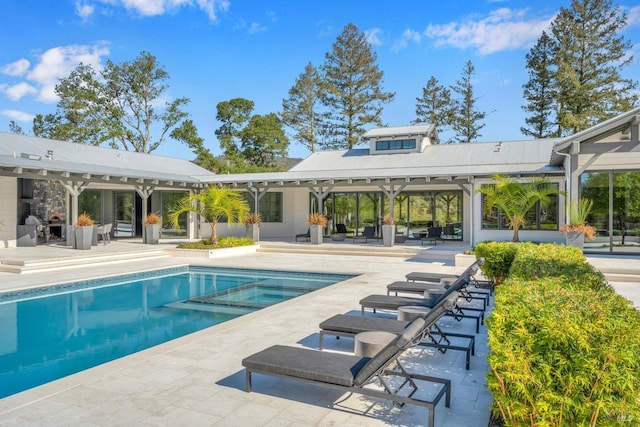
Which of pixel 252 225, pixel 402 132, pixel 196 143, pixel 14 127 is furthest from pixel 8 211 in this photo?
pixel 14 127

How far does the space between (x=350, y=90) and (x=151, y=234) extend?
23175 millimetres

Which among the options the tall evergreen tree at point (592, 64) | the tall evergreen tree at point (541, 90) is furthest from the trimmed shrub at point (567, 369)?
the tall evergreen tree at point (541, 90)

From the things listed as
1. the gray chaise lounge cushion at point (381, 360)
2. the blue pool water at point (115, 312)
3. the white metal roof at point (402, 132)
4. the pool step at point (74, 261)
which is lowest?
the blue pool water at point (115, 312)

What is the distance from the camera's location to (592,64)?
1144 inches

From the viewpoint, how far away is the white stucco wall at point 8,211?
15680mm

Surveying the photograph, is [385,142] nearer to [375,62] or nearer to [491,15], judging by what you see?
[491,15]

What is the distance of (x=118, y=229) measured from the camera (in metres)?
21.4

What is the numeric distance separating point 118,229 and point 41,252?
7.52 metres

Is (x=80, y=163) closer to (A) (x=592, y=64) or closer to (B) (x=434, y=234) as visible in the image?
(B) (x=434, y=234)

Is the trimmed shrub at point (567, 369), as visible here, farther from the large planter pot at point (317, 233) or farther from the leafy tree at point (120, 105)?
the leafy tree at point (120, 105)

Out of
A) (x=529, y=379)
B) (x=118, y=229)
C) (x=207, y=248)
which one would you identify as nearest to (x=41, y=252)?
(x=207, y=248)

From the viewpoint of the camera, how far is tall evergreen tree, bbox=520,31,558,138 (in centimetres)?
3094

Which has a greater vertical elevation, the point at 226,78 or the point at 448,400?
the point at 226,78

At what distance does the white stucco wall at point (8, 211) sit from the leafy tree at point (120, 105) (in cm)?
1894
